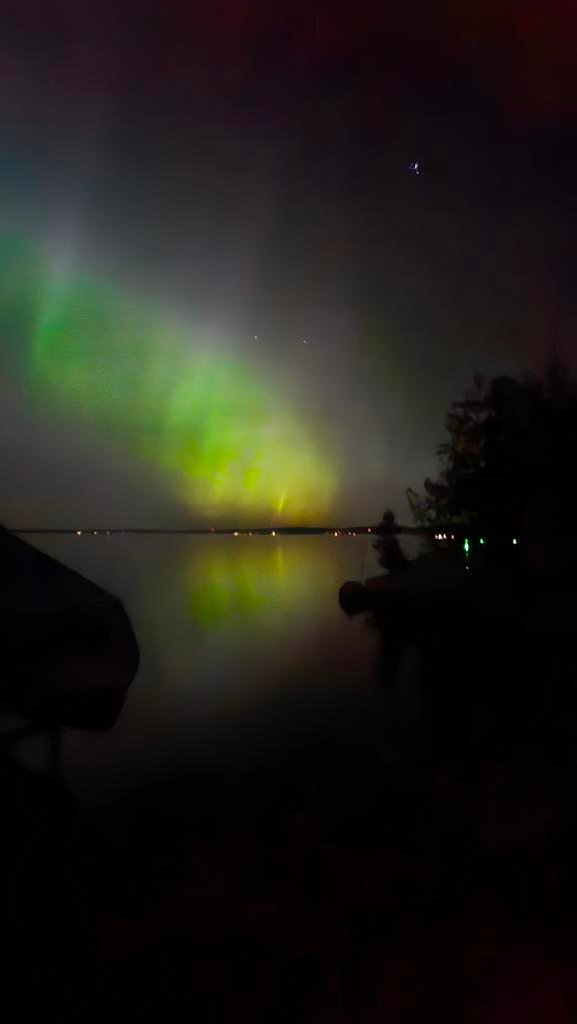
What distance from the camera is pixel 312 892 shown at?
7.05 meters

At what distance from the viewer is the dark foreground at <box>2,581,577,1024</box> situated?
16.8 ft

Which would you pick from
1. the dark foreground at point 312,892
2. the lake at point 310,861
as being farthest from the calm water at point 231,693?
the dark foreground at point 312,892

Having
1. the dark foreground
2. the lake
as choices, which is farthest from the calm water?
the dark foreground

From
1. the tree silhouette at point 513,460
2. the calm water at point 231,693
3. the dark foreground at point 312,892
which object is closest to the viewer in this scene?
the dark foreground at point 312,892

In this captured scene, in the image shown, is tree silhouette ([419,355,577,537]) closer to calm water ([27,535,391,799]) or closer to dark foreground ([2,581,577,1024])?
calm water ([27,535,391,799])

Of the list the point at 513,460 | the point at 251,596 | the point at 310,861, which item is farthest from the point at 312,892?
the point at 251,596

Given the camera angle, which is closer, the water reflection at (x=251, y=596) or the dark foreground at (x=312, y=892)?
the dark foreground at (x=312, y=892)

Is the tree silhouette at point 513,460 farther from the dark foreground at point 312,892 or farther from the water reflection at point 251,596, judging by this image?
the dark foreground at point 312,892

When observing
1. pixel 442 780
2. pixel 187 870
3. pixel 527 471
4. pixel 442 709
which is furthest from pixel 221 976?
pixel 527 471

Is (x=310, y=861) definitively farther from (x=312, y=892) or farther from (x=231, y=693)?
(x=231, y=693)

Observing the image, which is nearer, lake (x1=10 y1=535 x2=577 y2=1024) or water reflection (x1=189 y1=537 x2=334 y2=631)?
lake (x1=10 y1=535 x2=577 y2=1024)

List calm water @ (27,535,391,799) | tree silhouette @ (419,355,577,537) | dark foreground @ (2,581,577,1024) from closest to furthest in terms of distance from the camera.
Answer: dark foreground @ (2,581,577,1024) → calm water @ (27,535,391,799) → tree silhouette @ (419,355,577,537)

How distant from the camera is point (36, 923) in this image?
221 inches

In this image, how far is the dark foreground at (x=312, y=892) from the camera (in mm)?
5133
